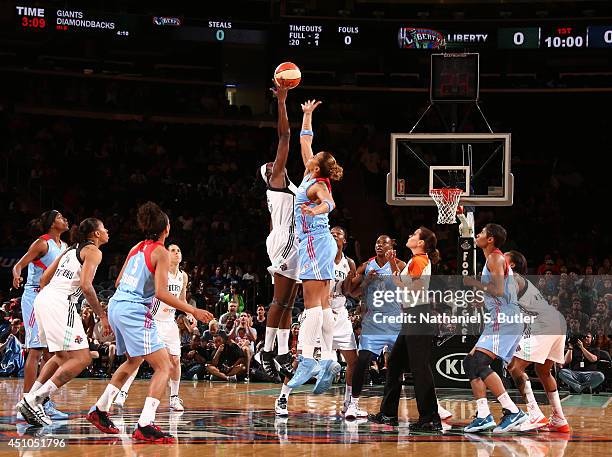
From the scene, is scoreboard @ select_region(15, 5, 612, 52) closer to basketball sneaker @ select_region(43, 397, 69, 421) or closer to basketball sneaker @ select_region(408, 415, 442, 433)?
basketball sneaker @ select_region(408, 415, 442, 433)

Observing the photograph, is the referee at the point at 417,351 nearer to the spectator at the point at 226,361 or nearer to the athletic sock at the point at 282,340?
the athletic sock at the point at 282,340

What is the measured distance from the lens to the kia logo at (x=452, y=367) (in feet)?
45.0

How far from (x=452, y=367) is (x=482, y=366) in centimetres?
562

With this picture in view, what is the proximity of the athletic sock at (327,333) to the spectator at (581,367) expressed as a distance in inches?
233

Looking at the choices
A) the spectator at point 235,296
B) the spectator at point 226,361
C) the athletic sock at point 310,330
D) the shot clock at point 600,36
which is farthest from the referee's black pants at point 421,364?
the shot clock at point 600,36

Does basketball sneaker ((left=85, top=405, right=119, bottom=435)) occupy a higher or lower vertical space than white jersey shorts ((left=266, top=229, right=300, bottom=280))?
lower

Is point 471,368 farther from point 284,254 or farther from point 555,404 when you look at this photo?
point 284,254

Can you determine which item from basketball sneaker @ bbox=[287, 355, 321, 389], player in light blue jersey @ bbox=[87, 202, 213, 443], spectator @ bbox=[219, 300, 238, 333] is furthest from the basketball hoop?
player in light blue jersey @ bbox=[87, 202, 213, 443]

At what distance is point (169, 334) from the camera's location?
406 inches

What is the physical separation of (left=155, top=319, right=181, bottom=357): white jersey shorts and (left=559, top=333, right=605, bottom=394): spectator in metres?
6.05

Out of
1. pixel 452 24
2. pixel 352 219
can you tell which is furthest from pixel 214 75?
pixel 452 24

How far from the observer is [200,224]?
21.4 metres

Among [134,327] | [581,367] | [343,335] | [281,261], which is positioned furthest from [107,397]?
[581,367]

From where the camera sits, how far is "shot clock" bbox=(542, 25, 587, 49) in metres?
20.1
